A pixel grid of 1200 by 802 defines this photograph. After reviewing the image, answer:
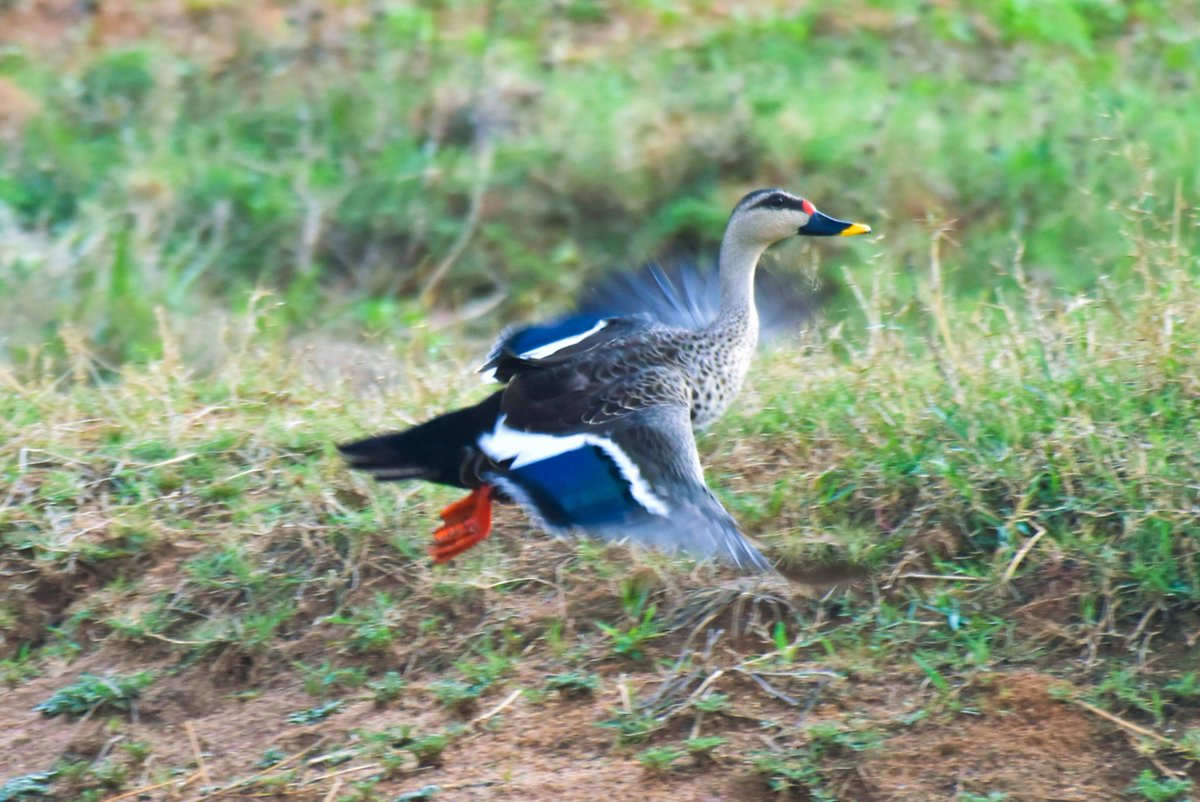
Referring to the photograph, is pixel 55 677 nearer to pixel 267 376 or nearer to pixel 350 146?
pixel 267 376

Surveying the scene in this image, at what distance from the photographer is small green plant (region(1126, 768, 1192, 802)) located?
3234 mm

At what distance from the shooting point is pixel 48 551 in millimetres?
4277

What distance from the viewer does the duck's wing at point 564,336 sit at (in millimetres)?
4281

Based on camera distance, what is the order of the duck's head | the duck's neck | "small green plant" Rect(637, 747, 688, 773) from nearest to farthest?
1. "small green plant" Rect(637, 747, 688, 773)
2. the duck's neck
3. the duck's head

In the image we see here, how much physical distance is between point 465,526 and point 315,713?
60cm

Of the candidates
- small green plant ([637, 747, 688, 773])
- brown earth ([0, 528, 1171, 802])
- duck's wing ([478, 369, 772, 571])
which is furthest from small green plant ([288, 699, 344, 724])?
small green plant ([637, 747, 688, 773])

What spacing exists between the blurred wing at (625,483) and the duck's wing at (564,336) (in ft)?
1.33

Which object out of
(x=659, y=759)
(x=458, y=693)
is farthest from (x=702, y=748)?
(x=458, y=693)

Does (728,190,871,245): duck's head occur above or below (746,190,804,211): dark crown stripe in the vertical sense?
below

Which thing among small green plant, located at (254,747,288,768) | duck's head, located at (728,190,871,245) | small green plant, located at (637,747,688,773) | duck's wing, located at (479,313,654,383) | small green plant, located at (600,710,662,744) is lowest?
small green plant, located at (254,747,288,768)

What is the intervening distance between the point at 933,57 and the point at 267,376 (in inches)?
194

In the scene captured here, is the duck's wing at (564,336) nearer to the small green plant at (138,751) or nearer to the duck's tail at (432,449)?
the duck's tail at (432,449)

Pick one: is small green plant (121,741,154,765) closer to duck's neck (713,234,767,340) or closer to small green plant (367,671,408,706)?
small green plant (367,671,408,706)

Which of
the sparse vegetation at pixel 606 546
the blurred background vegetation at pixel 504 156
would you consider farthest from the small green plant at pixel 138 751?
the blurred background vegetation at pixel 504 156
